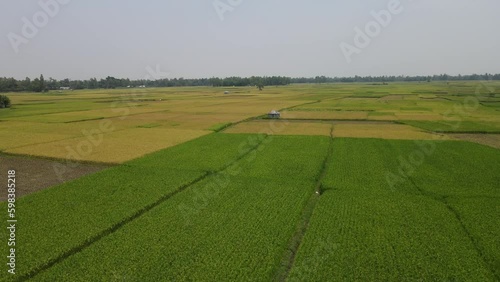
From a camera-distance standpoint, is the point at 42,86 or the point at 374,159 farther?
the point at 42,86

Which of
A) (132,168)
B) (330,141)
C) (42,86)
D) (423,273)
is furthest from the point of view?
(42,86)

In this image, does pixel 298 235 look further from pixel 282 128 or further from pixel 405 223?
pixel 282 128

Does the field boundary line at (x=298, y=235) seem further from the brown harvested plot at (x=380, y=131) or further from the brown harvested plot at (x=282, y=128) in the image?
the brown harvested plot at (x=282, y=128)

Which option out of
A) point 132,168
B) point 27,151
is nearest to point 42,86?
point 27,151

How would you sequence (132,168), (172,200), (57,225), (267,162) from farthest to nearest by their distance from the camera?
(267,162) < (132,168) < (172,200) < (57,225)

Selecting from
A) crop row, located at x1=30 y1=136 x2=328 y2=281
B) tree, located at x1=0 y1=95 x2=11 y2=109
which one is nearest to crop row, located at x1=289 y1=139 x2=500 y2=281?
crop row, located at x1=30 y1=136 x2=328 y2=281

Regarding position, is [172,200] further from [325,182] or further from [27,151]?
[27,151]

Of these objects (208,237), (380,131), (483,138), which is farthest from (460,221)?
(380,131)
